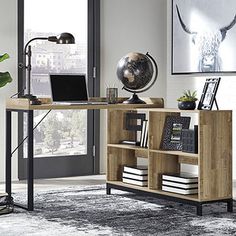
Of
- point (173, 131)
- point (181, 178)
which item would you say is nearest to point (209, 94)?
point (173, 131)

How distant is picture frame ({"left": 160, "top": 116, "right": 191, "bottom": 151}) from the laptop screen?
0.72 metres

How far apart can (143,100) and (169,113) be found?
0.44 meters

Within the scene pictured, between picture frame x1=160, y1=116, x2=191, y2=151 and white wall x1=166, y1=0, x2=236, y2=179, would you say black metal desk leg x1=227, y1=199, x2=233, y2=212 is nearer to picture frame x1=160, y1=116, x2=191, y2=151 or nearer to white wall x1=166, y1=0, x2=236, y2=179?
picture frame x1=160, y1=116, x2=191, y2=151

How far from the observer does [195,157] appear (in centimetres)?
479

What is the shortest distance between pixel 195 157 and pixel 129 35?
2.63 metres

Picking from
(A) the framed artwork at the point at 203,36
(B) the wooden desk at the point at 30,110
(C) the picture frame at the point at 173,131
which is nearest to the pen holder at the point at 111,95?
(B) the wooden desk at the point at 30,110

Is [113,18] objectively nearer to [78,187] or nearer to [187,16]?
[187,16]

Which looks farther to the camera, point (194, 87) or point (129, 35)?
point (129, 35)

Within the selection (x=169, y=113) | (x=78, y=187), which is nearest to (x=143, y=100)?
(x=169, y=113)

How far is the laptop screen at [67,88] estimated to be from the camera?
17.1 ft

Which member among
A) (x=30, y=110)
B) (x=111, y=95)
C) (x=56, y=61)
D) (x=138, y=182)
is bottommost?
(x=138, y=182)

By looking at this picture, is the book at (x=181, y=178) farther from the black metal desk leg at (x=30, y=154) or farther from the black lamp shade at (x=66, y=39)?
the black lamp shade at (x=66, y=39)

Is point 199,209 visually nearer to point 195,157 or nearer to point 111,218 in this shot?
point 195,157

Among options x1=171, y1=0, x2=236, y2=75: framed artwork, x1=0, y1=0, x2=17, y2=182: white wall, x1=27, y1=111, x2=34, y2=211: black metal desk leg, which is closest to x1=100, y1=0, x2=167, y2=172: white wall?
x1=171, y1=0, x2=236, y2=75: framed artwork
